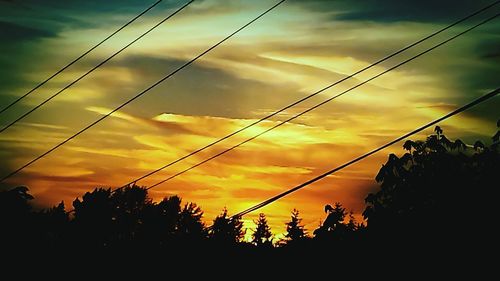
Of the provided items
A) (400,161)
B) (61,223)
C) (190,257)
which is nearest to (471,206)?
(400,161)

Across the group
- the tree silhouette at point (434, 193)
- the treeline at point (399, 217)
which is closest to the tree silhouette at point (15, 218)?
the treeline at point (399, 217)

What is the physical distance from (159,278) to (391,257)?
4950mm

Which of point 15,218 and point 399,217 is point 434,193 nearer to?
point 399,217

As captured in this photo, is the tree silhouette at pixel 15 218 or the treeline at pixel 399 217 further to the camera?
the tree silhouette at pixel 15 218

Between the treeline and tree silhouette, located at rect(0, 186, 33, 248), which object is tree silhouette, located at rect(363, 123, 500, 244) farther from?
tree silhouette, located at rect(0, 186, 33, 248)

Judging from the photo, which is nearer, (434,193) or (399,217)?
(399,217)

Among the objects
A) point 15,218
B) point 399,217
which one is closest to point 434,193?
point 399,217

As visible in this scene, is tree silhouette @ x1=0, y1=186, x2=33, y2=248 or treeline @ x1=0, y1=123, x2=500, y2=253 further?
tree silhouette @ x1=0, y1=186, x2=33, y2=248

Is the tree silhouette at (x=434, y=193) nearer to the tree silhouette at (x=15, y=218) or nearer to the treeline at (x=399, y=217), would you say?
the treeline at (x=399, y=217)

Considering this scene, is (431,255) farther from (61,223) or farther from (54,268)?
A: (61,223)

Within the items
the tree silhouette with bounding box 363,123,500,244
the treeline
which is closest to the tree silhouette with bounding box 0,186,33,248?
the treeline

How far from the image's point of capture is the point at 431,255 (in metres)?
8.11

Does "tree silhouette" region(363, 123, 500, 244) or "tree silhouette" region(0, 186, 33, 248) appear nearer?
"tree silhouette" region(363, 123, 500, 244)

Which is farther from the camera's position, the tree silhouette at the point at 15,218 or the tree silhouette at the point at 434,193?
the tree silhouette at the point at 15,218
